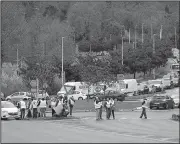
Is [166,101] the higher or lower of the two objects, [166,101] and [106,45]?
the lower

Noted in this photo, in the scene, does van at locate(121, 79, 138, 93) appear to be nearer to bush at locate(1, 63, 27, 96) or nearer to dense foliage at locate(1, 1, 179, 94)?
dense foliage at locate(1, 1, 179, 94)

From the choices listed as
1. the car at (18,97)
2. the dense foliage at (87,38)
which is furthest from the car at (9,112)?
the dense foliage at (87,38)

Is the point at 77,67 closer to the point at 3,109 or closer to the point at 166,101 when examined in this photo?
the point at 166,101

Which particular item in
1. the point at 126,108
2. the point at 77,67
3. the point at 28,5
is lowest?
the point at 126,108

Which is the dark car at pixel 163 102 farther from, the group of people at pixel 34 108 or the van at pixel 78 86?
the van at pixel 78 86

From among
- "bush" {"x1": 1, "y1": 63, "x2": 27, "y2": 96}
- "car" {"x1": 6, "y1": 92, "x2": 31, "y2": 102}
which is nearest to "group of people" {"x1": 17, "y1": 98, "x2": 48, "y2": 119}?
"car" {"x1": 6, "y1": 92, "x2": 31, "y2": 102}

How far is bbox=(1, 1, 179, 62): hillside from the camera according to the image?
100 meters

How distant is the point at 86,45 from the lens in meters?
119

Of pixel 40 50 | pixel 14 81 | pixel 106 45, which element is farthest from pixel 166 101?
pixel 106 45

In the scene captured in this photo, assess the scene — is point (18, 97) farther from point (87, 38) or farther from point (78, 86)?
point (87, 38)

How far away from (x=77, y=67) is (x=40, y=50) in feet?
39.3

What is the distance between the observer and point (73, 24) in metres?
132

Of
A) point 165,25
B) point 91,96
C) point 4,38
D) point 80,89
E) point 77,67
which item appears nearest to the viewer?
point 91,96

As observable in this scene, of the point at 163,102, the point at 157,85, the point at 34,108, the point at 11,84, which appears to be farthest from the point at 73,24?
the point at 34,108
